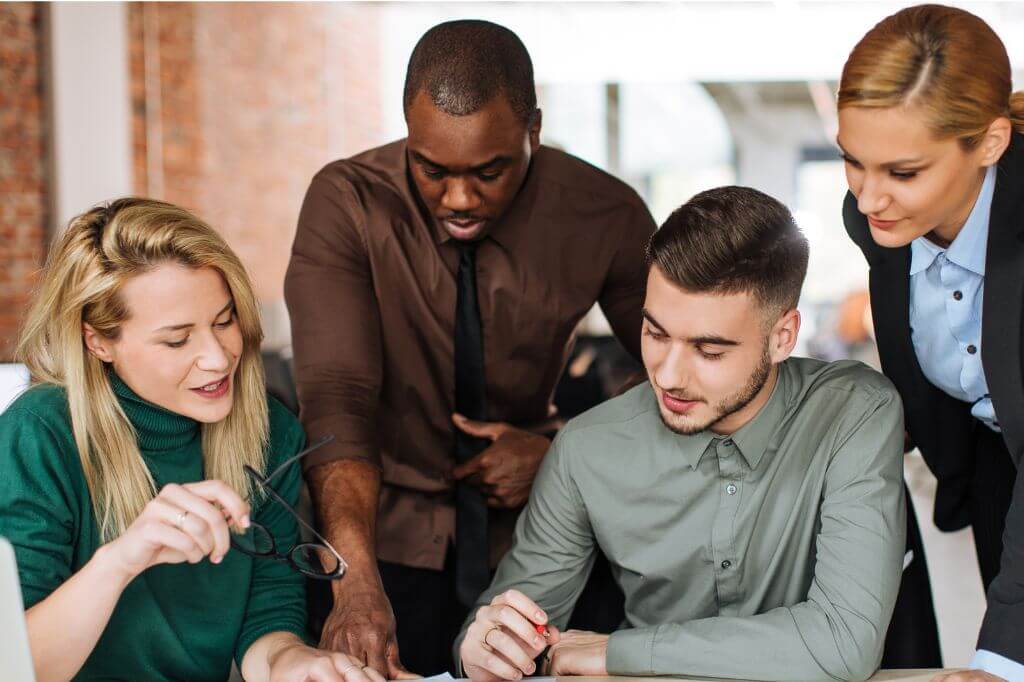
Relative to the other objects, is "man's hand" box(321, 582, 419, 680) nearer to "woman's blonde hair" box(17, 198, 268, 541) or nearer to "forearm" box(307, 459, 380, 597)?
"forearm" box(307, 459, 380, 597)

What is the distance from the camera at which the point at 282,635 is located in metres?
1.57

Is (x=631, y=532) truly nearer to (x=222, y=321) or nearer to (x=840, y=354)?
(x=222, y=321)

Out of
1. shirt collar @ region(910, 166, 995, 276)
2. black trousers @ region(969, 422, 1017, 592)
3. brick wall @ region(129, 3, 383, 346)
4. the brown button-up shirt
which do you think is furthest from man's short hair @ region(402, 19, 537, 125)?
brick wall @ region(129, 3, 383, 346)

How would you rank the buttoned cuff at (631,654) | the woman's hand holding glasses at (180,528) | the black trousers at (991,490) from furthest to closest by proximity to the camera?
the black trousers at (991,490) → the buttoned cuff at (631,654) → the woman's hand holding glasses at (180,528)

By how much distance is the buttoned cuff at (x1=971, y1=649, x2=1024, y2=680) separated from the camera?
129 cm

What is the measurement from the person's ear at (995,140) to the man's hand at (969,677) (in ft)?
2.16

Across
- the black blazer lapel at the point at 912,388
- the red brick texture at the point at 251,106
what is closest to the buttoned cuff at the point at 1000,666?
the black blazer lapel at the point at 912,388

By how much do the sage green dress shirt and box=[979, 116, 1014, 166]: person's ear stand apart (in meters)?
0.42

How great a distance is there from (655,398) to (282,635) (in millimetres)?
706

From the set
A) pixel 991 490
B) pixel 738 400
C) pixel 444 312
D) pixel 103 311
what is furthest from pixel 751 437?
pixel 103 311

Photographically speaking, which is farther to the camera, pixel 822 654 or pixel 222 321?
pixel 222 321

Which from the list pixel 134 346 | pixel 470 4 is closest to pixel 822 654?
pixel 134 346

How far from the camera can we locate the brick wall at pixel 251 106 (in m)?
5.42

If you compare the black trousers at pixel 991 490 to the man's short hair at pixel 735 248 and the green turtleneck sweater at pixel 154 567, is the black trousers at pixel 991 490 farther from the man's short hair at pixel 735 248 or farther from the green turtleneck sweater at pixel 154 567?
the green turtleneck sweater at pixel 154 567
